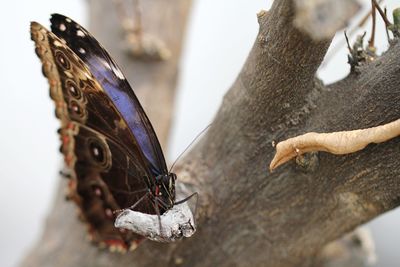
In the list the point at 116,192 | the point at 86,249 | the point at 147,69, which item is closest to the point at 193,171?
the point at 116,192

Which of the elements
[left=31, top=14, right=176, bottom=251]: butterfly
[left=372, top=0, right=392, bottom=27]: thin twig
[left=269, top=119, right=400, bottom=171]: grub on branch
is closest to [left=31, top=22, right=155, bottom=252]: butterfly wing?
[left=31, top=14, right=176, bottom=251]: butterfly

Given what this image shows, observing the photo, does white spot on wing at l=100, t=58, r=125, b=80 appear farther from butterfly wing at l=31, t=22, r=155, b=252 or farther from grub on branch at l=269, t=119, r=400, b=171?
grub on branch at l=269, t=119, r=400, b=171

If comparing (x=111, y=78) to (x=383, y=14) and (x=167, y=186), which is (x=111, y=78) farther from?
(x=383, y=14)

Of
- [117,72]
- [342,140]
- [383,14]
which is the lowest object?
[342,140]

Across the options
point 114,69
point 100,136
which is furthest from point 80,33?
point 100,136

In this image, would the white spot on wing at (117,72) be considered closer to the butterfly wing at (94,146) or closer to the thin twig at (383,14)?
the butterfly wing at (94,146)

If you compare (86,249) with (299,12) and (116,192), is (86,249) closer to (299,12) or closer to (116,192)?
(116,192)
